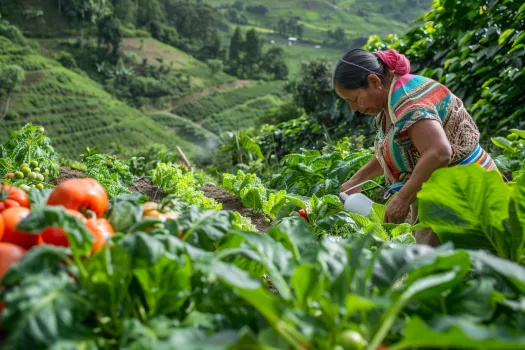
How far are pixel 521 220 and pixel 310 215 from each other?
2.14m

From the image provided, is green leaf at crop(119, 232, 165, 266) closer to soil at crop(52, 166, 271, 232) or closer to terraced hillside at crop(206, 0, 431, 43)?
soil at crop(52, 166, 271, 232)

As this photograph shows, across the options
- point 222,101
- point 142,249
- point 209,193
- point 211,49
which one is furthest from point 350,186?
point 211,49

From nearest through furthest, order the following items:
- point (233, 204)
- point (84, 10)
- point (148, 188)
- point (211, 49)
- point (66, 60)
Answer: point (233, 204), point (148, 188), point (66, 60), point (84, 10), point (211, 49)

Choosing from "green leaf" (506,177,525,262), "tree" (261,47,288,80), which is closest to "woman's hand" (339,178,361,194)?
"green leaf" (506,177,525,262)

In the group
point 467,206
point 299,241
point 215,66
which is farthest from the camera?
point 215,66

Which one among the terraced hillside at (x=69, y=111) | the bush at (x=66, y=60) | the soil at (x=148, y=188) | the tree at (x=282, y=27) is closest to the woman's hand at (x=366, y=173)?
the soil at (x=148, y=188)

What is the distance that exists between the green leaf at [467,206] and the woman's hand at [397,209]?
4.72 feet

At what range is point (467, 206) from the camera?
1383 millimetres

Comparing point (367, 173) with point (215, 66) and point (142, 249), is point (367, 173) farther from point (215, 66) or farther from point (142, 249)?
point (215, 66)

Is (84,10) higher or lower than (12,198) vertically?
lower

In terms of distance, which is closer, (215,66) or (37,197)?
(37,197)

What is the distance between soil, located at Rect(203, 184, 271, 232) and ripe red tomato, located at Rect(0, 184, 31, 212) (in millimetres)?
2904

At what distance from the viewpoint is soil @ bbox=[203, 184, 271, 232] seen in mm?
4562

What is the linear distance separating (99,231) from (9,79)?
37.0 m
